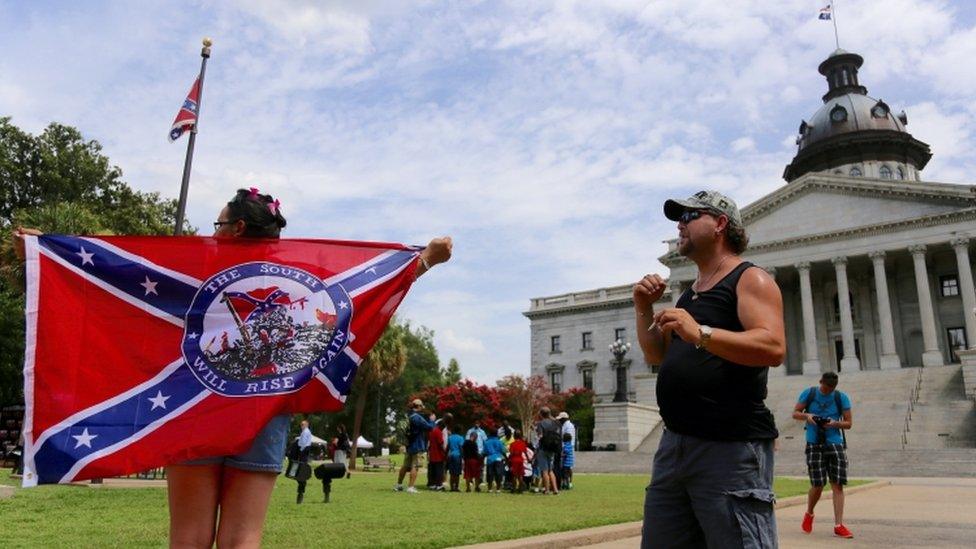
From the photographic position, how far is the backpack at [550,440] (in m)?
16.3

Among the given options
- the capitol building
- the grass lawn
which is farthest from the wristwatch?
the capitol building

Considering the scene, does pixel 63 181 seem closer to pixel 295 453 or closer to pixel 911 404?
pixel 295 453

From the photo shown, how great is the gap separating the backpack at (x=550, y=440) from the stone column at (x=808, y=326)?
37.5 meters

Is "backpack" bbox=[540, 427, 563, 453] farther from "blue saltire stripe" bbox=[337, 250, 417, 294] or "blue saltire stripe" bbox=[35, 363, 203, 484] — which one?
"blue saltire stripe" bbox=[35, 363, 203, 484]

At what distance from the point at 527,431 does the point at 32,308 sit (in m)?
54.8

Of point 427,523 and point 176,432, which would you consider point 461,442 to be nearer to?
point 427,523

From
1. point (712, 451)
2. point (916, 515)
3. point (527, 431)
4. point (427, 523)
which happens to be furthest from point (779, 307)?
point (527, 431)

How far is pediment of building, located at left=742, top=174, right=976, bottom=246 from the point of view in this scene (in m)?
46.3

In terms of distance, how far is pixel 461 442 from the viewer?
1842cm

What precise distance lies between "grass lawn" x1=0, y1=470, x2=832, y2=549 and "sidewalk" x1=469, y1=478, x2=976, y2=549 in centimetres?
57

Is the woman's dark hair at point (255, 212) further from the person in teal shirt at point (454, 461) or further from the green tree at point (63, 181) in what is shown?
the green tree at point (63, 181)

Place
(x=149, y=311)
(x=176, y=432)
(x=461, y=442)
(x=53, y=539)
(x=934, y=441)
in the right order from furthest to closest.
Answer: (x=934, y=441) → (x=461, y=442) → (x=53, y=539) → (x=149, y=311) → (x=176, y=432)

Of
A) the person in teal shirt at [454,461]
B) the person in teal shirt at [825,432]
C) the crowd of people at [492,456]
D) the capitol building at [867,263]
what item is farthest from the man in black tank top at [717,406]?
the capitol building at [867,263]

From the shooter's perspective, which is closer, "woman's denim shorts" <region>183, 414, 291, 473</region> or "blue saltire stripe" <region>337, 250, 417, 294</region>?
"woman's denim shorts" <region>183, 414, 291, 473</region>
